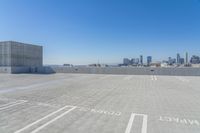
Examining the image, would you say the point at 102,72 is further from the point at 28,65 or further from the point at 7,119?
the point at 7,119

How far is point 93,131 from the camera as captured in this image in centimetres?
383

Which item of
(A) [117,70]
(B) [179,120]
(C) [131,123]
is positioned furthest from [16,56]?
(B) [179,120]

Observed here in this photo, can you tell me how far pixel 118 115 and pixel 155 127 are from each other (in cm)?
131

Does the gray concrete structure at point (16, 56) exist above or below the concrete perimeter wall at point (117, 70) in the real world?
above

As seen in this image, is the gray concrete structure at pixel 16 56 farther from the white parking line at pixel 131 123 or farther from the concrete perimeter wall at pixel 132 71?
the white parking line at pixel 131 123

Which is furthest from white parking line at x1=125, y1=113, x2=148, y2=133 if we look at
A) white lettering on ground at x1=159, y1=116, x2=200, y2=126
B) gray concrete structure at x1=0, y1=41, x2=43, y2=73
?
gray concrete structure at x1=0, y1=41, x2=43, y2=73

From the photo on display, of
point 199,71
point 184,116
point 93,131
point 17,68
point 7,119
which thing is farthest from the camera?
point 17,68

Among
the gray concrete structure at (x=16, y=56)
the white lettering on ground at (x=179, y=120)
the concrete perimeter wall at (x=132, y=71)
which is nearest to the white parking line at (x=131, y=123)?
the white lettering on ground at (x=179, y=120)

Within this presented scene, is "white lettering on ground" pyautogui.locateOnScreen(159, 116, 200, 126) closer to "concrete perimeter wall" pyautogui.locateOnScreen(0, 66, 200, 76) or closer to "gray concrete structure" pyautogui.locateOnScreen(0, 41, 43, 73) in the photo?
"concrete perimeter wall" pyautogui.locateOnScreen(0, 66, 200, 76)

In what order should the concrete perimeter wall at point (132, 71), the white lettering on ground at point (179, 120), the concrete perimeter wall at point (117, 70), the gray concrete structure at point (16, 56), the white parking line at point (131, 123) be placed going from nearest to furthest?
Result: the white parking line at point (131, 123) < the white lettering on ground at point (179, 120) < the concrete perimeter wall at point (132, 71) < the concrete perimeter wall at point (117, 70) < the gray concrete structure at point (16, 56)

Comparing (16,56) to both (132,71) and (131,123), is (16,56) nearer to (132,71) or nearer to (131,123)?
(132,71)

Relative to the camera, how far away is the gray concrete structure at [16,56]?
91.9 ft

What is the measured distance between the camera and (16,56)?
29172mm

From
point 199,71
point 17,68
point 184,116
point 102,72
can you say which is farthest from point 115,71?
point 184,116
